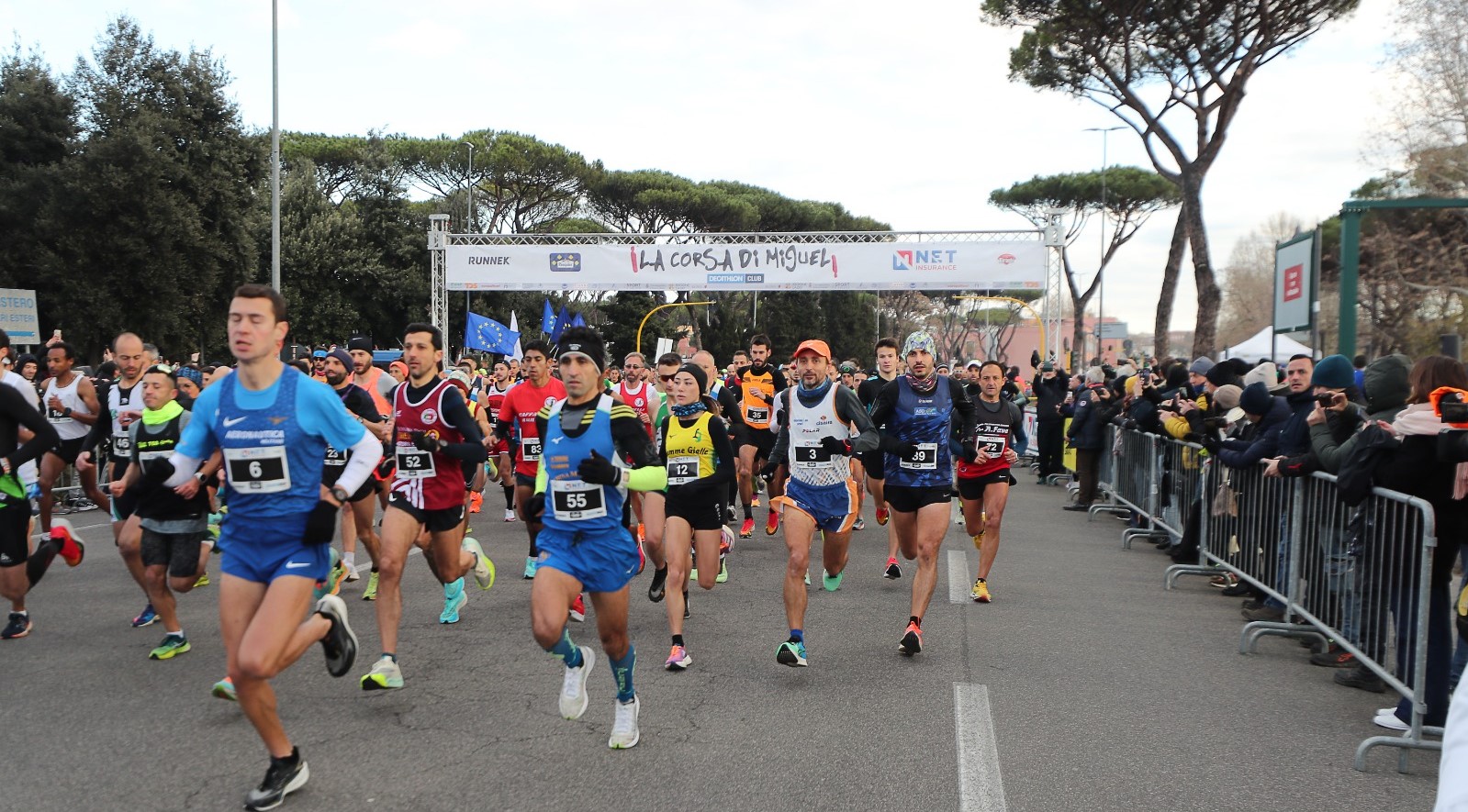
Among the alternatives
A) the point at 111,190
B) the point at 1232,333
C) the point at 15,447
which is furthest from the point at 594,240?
the point at 1232,333

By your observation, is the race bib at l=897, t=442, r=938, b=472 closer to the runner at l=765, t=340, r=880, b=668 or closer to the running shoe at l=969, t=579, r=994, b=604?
the runner at l=765, t=340, r=880, b=668

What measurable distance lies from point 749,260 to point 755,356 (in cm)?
1456

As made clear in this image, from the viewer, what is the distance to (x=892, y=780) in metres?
4.55

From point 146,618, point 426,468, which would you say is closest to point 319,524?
point 426,468

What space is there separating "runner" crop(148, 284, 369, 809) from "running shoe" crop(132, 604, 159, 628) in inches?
129

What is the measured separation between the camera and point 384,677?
227 inches

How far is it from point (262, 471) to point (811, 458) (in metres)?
3.50

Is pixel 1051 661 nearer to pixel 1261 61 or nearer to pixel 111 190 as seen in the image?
pixel 1261 61

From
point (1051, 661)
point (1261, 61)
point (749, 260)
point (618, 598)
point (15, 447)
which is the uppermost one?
point (1261, 61)

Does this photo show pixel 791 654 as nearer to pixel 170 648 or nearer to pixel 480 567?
pixel 480 567

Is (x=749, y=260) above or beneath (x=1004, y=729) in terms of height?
above

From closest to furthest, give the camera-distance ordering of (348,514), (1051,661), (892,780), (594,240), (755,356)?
1. (892,780)
2. (1051,661)
3. (348,514)
4. (755,356)
5. (594,240)

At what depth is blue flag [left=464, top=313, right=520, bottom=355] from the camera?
914 inches

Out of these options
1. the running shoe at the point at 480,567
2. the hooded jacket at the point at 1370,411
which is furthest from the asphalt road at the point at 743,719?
the hooded jacket at the point at 1370,411
